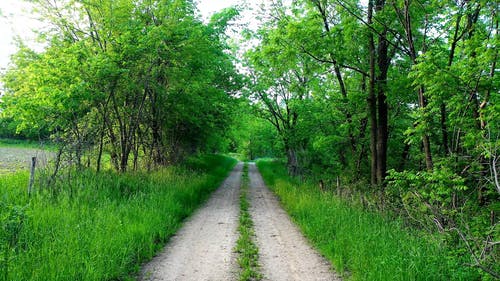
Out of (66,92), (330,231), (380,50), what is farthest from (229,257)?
(380,50)

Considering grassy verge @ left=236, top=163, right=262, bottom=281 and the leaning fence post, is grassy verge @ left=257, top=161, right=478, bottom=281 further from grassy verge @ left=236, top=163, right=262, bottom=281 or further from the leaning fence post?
the leaning fence post

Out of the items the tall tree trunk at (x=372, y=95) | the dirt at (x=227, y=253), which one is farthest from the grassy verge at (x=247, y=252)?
the tall tree trunk at (x=372, y=95)

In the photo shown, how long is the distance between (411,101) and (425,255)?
9086 millimetres

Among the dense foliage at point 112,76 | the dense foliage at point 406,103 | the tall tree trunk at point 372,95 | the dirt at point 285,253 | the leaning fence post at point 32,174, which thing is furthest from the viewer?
the tall tree trunk at point 372,95

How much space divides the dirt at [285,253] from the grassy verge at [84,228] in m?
2.23

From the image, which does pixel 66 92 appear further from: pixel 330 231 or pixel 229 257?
pixel 330 231

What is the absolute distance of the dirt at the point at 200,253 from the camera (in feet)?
17.9

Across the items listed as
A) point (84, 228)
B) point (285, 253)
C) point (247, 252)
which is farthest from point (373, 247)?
point (84, 228)

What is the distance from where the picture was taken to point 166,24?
1296cm

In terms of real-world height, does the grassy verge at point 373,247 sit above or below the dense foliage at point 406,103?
below

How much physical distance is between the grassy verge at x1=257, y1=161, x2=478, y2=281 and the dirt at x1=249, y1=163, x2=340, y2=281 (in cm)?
26

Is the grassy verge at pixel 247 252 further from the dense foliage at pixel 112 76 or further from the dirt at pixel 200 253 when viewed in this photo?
the dense foliage at pixel 112 76

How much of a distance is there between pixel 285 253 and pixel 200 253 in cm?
172

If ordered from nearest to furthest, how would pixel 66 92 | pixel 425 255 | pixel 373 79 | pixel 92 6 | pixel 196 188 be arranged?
pixel 425 255, pixel 66 92, pixel 373 79, pixel 92 6, pixel 196 188
